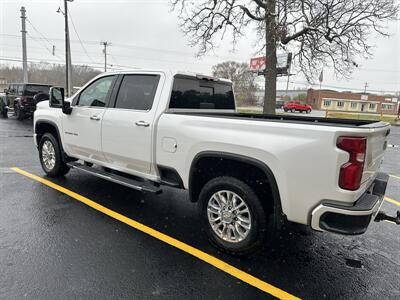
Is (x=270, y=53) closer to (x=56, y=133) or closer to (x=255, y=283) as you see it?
(x=56, y=133)

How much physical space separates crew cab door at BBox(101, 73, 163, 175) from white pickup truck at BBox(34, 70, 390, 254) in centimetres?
1

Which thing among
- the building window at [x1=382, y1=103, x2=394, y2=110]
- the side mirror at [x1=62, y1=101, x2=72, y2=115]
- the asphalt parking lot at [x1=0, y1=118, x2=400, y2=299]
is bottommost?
the asphalt parking lot at [x1=0, y1=118, x2=400, y2=299]

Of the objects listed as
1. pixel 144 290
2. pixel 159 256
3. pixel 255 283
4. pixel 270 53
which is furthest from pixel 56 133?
pixel 270 53

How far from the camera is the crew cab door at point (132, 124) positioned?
407 cm

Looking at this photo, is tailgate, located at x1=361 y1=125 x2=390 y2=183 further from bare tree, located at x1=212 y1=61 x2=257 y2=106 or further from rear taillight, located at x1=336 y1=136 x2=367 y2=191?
bare tree, located at x1=212 y1=61 x2=257 y2=106

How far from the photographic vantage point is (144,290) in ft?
8.95

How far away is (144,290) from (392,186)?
Result: 577 centimetres

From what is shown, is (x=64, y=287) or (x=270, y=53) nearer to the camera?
(x=64, y=287)

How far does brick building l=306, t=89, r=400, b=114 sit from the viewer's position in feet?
242

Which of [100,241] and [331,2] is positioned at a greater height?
[331,2]

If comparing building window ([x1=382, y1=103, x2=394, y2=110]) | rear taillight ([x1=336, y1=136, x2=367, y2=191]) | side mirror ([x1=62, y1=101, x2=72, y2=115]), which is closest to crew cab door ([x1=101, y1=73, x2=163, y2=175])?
side mirror ([x1=62, y1=101, x2=72, y2=115])

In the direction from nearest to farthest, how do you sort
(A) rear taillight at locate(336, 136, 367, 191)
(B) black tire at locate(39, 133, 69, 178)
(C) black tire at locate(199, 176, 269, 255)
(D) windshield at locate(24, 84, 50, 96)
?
(A) rear taillight at locate(336, 136, 367, 191)
(C) black tire at locate(199, 176, 269, 255)
(B) black tire at locate(39, 133, 69, 178)
(D) windshield at locate(24, 84, 50, 96)

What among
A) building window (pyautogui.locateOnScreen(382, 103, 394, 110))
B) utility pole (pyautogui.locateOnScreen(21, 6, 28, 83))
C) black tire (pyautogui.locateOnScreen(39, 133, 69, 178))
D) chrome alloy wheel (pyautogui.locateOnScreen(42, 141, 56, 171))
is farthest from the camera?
building window (pyautogui.locateOnScreen(382, 103, 394, 110))

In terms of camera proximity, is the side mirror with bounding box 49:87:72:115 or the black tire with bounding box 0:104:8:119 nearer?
the side mirror with bounding box 49:87:72:115
